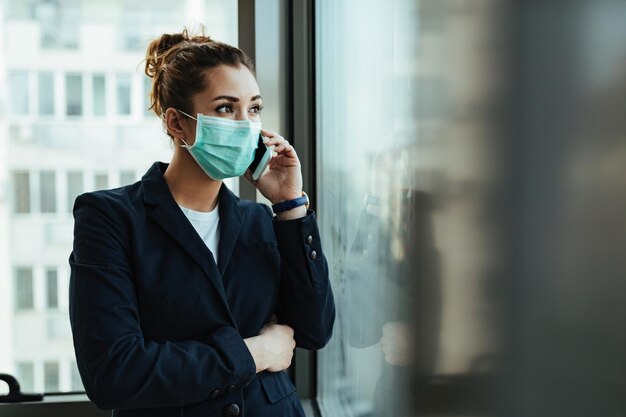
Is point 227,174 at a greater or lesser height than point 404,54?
lesser

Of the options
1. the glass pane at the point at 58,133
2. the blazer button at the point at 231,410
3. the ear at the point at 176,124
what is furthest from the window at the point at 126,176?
the blazer button at the point at 231,410

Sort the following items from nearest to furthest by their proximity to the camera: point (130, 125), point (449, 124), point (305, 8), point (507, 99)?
point (507, 99), point (449, 124), point (305, 8), point (130, 125)

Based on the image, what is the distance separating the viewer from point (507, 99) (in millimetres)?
537

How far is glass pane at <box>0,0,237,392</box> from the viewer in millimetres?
2248

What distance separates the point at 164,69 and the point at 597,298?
1.10m

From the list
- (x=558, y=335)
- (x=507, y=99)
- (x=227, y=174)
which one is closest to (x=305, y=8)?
(x=227, y=174)

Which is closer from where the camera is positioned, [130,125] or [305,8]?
[305,8]

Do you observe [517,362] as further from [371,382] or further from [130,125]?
[130,125]

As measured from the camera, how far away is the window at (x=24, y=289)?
90.7 inches

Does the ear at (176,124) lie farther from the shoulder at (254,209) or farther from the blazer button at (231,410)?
the blazer button at (231,410)

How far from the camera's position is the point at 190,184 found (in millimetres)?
1347

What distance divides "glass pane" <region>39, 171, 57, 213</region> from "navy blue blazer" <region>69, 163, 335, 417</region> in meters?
1.04

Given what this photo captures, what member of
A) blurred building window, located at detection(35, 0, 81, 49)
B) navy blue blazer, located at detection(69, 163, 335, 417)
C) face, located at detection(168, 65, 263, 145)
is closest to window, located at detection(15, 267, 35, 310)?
blurred building window, located at detection(35, 0, 81, 49)

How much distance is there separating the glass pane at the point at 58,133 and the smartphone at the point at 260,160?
2.96 feet
